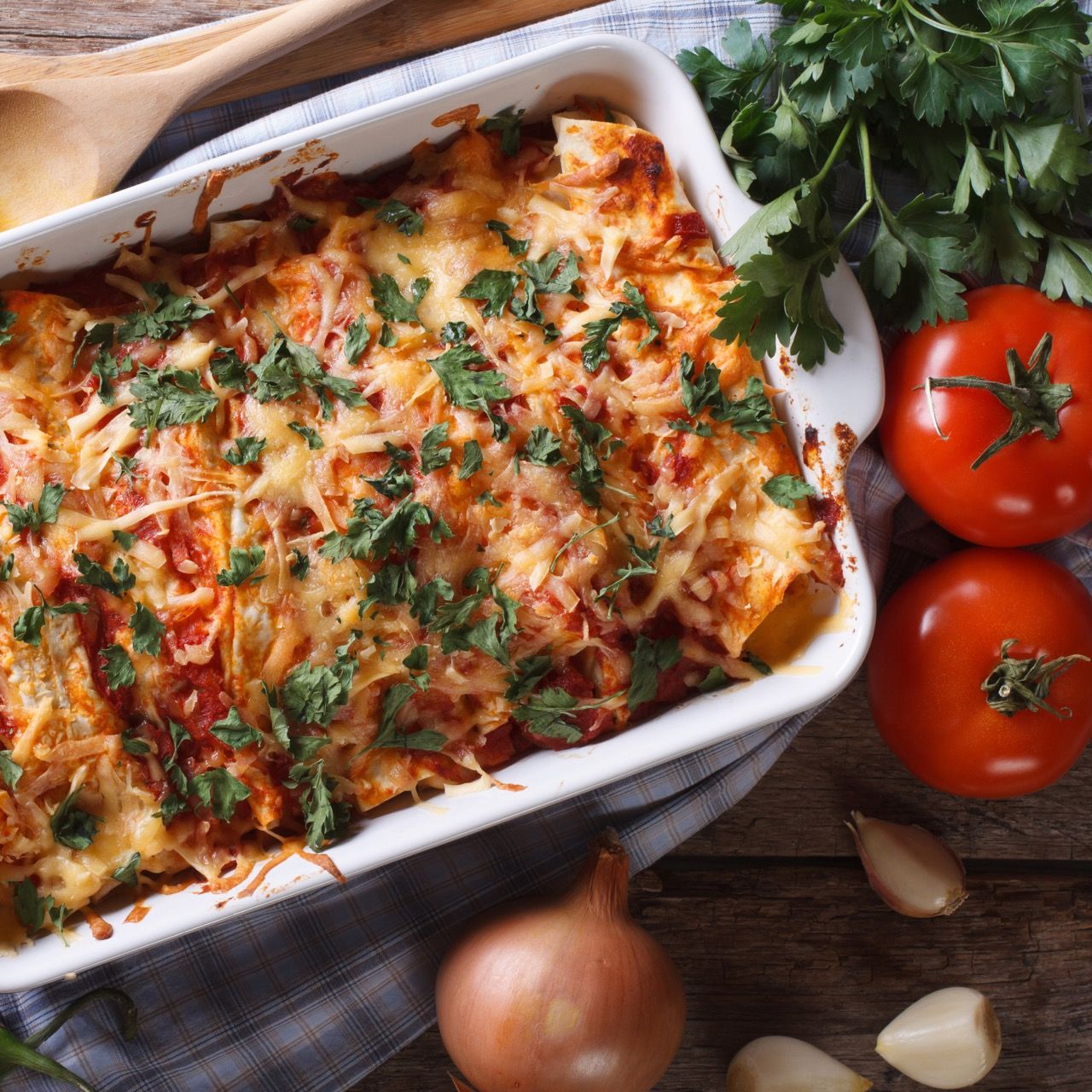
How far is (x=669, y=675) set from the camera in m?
2.14

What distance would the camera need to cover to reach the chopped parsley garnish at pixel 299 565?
1.95 meters

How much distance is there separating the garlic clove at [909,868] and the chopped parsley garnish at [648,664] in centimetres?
78

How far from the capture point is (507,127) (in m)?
2.13

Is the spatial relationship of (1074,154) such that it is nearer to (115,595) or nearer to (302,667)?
(302,667)

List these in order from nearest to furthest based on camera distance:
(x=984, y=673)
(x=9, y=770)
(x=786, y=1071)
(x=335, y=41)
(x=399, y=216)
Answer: (x=9, y=770), (x=399, y=216), (x=984, y=673), (x=335, y=41), (x=786, y=1071)

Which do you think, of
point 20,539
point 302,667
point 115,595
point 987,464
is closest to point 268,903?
point 302,667

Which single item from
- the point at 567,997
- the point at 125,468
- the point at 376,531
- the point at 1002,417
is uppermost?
the point at 125,468

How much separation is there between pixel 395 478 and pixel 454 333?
0.30m

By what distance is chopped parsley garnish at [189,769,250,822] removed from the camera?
1.97 meters

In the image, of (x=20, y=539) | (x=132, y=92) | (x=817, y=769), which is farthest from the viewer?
(x=817, y=769)

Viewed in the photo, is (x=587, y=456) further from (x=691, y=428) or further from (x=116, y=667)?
(x=116, y=667)

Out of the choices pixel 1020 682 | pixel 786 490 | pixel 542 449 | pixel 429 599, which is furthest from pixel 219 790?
pixel 1020 682

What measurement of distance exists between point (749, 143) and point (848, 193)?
13.3 inches

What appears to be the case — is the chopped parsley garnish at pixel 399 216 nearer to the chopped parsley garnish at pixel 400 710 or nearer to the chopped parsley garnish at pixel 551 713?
the chopped parsley garnish at pixel 400 710
